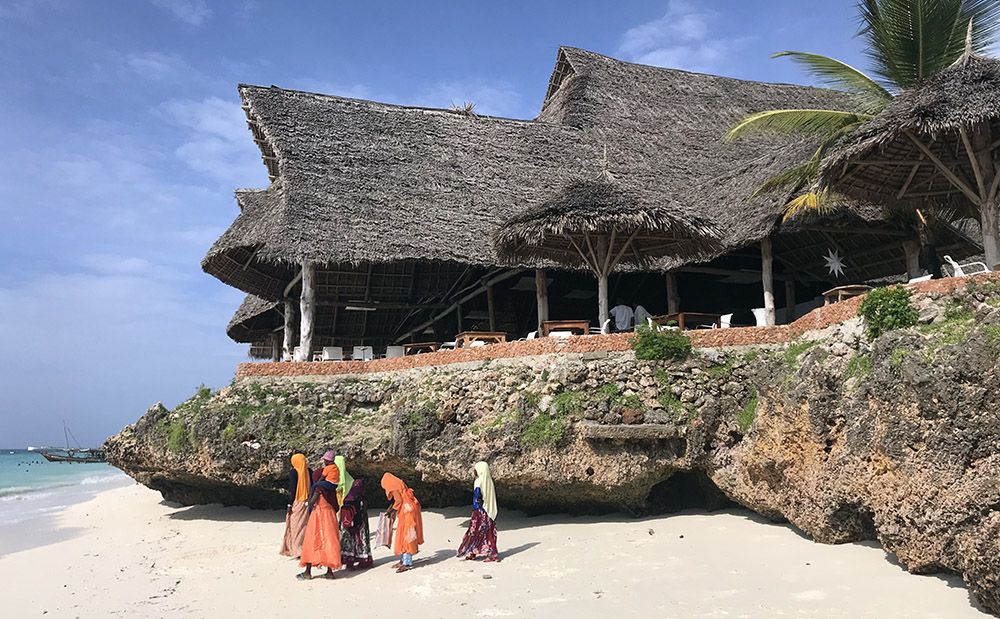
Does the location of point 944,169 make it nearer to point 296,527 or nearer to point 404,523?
point 404,523

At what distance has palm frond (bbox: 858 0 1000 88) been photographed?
38.1ft

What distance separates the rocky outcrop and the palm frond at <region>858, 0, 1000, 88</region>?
600 centimetres

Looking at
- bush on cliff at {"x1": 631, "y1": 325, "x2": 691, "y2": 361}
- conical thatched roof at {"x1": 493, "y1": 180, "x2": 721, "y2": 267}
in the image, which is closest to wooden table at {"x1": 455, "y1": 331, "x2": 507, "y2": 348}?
conical thatched roof at {"x1": 493, "y1": 180, "x2": 721, "y2": 267}

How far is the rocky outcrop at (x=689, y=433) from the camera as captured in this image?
6.31 m

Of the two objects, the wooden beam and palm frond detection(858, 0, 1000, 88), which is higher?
palm frond detection(858, 0, 1000, 88)

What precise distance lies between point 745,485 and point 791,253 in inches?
310

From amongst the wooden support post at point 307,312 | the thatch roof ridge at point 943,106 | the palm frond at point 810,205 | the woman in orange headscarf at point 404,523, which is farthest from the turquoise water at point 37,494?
the thatch roof ridge at point 943,106

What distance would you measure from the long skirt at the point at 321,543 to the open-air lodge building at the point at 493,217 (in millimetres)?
6024

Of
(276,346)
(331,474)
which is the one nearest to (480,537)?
(331,474)

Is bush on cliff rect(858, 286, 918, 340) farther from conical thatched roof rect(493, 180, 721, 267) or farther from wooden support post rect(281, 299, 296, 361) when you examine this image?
wooden support post rect(281, 299, 296, 361)

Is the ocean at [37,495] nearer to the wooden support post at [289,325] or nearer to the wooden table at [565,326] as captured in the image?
the wooden support post at [289,325]

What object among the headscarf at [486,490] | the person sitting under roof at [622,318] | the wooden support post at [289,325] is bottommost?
the headscarf at [486,490]

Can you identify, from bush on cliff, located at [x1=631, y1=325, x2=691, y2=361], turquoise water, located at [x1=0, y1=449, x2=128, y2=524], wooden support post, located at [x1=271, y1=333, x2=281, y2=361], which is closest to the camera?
bush on cliff, located at [x1=631, y1=325, x2=691, y2=361]

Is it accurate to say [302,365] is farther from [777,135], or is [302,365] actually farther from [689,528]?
[777,135]
